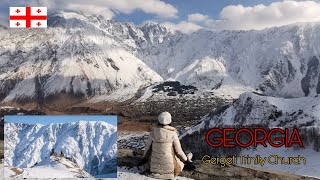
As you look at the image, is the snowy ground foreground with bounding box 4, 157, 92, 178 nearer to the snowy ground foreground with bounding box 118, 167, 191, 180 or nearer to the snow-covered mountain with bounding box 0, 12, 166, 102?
the snowy ground foreground with bounding box 118, 167, 191, 180

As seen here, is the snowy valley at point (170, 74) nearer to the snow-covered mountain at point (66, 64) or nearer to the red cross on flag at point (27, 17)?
the snow-covered mountain at point (66, 64)

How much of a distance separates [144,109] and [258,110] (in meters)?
48.5

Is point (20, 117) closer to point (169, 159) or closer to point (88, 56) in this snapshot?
point (169, 159)

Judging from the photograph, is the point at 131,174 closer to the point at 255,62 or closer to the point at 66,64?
the point at 66,64

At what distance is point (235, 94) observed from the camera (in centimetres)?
13800

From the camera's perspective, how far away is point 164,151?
11492mm

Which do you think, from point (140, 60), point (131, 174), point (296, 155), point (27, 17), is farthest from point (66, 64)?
point (131, 174)

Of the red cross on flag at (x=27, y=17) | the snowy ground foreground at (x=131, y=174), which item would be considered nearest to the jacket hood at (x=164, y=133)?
the snowy ground foreground at (x=131, y=174)

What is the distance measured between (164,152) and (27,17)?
15.3 meters

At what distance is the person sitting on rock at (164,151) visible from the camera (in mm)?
11391

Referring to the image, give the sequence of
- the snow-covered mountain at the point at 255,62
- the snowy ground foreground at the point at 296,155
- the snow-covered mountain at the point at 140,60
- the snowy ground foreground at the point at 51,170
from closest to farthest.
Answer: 1. the snowy ground foreground at the point at 51,170
2. the snowy ground foreground at the point at 296,155
3. the snow-covered mountain at the point at 140,60
4. the snow-covered mountain at the point at 255,62

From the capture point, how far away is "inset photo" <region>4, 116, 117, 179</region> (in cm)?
1231

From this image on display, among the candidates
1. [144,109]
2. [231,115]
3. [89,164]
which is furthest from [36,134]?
[144,109]

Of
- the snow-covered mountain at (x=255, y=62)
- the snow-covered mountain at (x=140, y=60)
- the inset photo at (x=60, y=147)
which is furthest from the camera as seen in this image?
the snow-covered mountain at (x=255, y=62)
